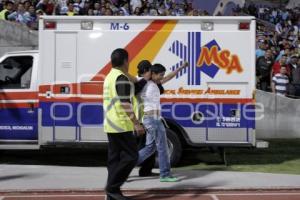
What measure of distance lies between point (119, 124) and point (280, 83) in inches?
368

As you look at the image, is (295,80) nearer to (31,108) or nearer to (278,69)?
(278,69)

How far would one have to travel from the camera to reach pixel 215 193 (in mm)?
9188

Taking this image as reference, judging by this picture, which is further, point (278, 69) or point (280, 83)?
point (278, 69)

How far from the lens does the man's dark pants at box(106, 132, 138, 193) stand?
319 inches

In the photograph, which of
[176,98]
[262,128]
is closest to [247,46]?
[176,98]

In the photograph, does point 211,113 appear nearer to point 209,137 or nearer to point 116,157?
point 209,137

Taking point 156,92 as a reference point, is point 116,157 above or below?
below

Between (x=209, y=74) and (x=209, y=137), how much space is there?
43.5 inches

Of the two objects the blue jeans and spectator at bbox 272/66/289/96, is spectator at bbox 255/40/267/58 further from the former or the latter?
the blue jeans

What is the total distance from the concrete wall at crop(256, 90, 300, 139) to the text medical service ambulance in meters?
5.14

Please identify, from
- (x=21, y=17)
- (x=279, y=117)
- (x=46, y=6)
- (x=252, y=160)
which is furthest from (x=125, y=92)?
(x=46, y=6)

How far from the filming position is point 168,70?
11094mm

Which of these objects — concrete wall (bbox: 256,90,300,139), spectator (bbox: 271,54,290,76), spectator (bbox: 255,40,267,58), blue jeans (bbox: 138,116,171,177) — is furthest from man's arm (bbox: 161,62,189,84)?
spectator (bbox: 255,40,267,58)

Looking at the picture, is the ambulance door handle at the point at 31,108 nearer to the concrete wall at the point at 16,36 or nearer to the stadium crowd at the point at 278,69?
the concrete wall at the point at 16,36
